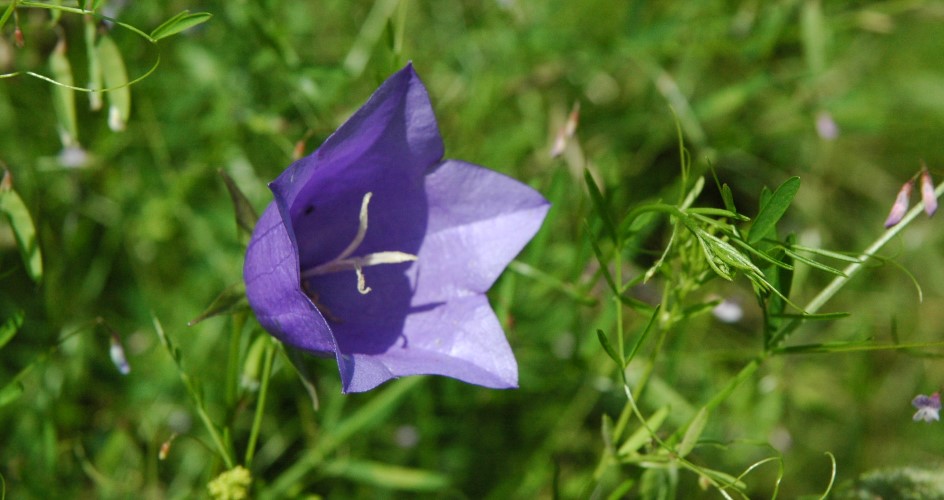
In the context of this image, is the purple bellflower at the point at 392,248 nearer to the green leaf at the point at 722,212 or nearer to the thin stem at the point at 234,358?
the thin stem at the point at 234,358

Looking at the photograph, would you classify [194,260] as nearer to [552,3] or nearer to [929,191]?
[552,3]

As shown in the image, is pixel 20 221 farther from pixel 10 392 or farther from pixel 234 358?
pixel 234 358

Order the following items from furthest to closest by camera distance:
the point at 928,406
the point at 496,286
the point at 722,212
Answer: the point at 496,286
the point at 928,406
the point at 722,212

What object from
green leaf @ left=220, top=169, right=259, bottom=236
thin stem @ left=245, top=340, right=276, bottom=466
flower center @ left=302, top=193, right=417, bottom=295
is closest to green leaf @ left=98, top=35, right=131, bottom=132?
green leaf @ left=220, top=169, right=259, bottom=236

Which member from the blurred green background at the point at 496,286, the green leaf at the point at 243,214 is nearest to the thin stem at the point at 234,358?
the green leaf at the point at 243,214

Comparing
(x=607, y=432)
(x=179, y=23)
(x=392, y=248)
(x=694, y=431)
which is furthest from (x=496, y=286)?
(x=179, y=23)

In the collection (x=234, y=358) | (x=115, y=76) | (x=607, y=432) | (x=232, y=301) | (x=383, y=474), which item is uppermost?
(x=115, y=76)
